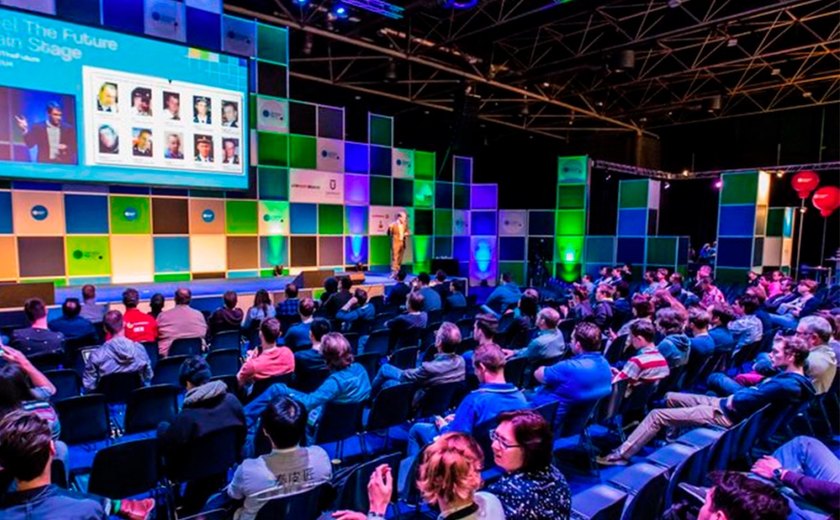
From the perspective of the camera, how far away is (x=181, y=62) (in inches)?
343

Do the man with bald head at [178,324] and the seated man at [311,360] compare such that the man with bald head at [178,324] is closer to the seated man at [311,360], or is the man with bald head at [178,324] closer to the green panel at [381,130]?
the seated man at [311,360]

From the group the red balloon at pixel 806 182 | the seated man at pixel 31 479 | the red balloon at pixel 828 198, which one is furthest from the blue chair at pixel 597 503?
the red balloon at pixel 806 182

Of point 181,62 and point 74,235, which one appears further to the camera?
point 74,235

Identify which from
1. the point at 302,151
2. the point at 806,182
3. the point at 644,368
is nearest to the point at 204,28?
the point at 302,151

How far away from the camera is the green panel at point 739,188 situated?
11992mm

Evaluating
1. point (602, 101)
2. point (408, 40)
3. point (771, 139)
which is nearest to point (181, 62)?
point (408, 40)

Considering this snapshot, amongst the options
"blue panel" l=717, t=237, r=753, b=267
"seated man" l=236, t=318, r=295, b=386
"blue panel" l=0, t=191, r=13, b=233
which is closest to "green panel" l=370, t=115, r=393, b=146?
"blue panel" l=0, t=191, r=13, b=233

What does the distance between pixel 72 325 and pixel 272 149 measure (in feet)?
21.8

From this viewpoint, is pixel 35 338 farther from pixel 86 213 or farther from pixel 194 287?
pixel 86 213

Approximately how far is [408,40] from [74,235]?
786 centimetres

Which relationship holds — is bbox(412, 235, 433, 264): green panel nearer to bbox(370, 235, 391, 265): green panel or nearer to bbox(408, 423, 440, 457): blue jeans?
bbox(370, 235, 391, 265): green panel

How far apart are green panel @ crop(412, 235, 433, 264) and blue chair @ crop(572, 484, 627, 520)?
12486 mm

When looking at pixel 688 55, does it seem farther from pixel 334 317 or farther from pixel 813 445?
pixel 813 445

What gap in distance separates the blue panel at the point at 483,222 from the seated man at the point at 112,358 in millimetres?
13288
